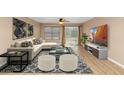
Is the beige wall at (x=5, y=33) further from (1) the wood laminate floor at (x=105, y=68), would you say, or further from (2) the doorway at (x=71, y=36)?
(2) the doorway at (x=71, y=36)

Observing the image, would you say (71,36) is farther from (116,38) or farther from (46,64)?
(46,64)

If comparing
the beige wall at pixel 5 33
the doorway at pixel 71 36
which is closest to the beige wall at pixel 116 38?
the beige wall at pixel 5 33

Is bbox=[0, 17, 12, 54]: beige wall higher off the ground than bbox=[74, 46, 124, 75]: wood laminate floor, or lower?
higher

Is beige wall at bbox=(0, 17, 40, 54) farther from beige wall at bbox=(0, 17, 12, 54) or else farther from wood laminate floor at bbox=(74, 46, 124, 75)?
wood laminate floor at bbox=(74, 46, 124, 75)

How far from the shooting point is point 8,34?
4.68 m

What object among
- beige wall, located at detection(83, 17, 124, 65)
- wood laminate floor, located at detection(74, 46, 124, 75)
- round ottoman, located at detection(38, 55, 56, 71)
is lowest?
wood laminate floor, located at detection(74, 46, 124, 75)

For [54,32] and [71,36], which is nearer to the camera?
[54,32]

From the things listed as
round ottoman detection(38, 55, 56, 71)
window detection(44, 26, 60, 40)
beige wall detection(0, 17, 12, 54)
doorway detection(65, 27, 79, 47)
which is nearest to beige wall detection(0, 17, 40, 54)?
beige wall detection(0, 17, 12, 54)

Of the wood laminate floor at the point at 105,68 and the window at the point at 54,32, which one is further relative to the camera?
the window at the point at 54,32

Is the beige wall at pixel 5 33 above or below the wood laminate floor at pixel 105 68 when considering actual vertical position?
above

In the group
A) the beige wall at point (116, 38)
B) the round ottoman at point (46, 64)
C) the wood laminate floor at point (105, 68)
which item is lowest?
the wood laminate floor at point (105, 68)

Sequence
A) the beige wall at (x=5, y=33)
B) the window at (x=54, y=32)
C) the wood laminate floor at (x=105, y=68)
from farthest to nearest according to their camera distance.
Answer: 1. the window at (x=54, y=32)
2. the beige wall at (x=5, y=33)
3. the wood laminate floor at (x=105, y=68)

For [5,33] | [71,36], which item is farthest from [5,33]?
[71,36]
